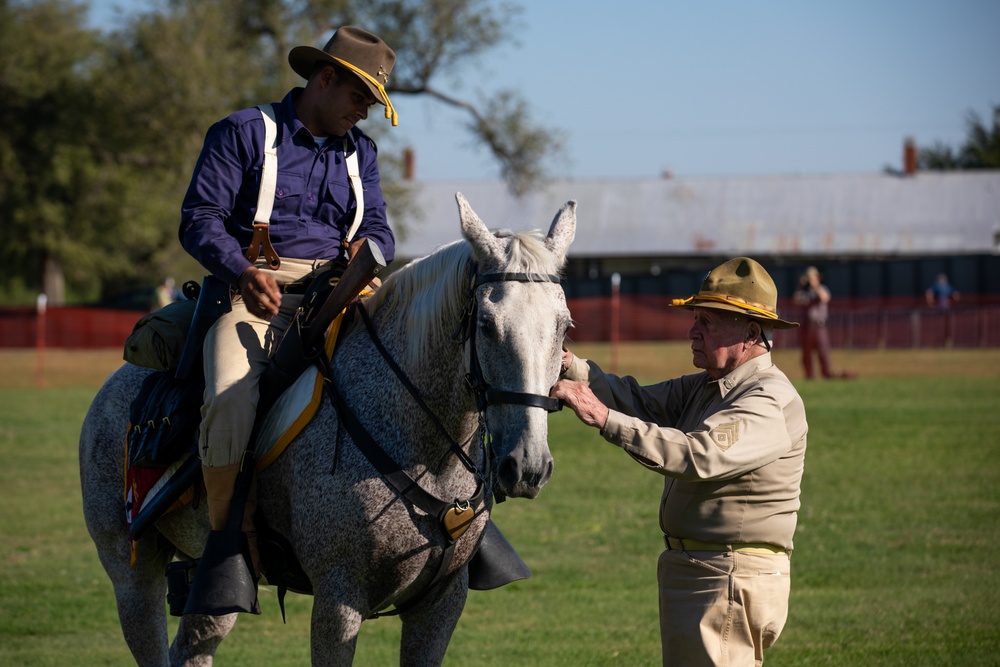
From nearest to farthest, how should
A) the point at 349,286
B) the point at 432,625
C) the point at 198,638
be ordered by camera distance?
1. the point at 349,286
2. the point at 432,625
3. the point at 198,638

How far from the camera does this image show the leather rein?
371 cm

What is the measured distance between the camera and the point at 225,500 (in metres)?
4.19

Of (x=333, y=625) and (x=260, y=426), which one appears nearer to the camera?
(x=333, y=625)

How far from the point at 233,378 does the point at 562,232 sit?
134 cm

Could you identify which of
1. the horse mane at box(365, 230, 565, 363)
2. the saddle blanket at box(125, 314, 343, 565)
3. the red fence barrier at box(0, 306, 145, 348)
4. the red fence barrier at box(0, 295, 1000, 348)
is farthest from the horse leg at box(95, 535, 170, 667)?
the red fence barrier at box(0, 306, 145, 348)

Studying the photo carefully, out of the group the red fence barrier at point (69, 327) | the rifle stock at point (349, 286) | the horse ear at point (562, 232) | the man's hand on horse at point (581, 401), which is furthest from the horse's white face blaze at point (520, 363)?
the red fence barrier at point (69, 327)

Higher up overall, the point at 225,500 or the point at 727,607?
the point at 225,500

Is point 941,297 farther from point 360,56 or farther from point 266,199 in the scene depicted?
point 266,199

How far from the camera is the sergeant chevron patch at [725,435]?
12.7 ft

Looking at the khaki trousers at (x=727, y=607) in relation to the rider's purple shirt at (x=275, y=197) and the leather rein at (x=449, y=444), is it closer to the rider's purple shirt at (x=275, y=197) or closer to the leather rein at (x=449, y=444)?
the leather rein at (x=449, y=444)

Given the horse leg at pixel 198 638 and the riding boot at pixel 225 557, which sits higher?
the riding boot at pixel 225 557

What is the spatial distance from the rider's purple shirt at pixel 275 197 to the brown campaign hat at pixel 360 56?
0.76 feet

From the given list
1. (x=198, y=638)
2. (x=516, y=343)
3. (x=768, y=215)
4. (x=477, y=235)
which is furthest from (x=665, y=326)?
(x=516, y=343)

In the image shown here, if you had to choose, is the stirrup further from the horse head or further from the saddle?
the horse head
